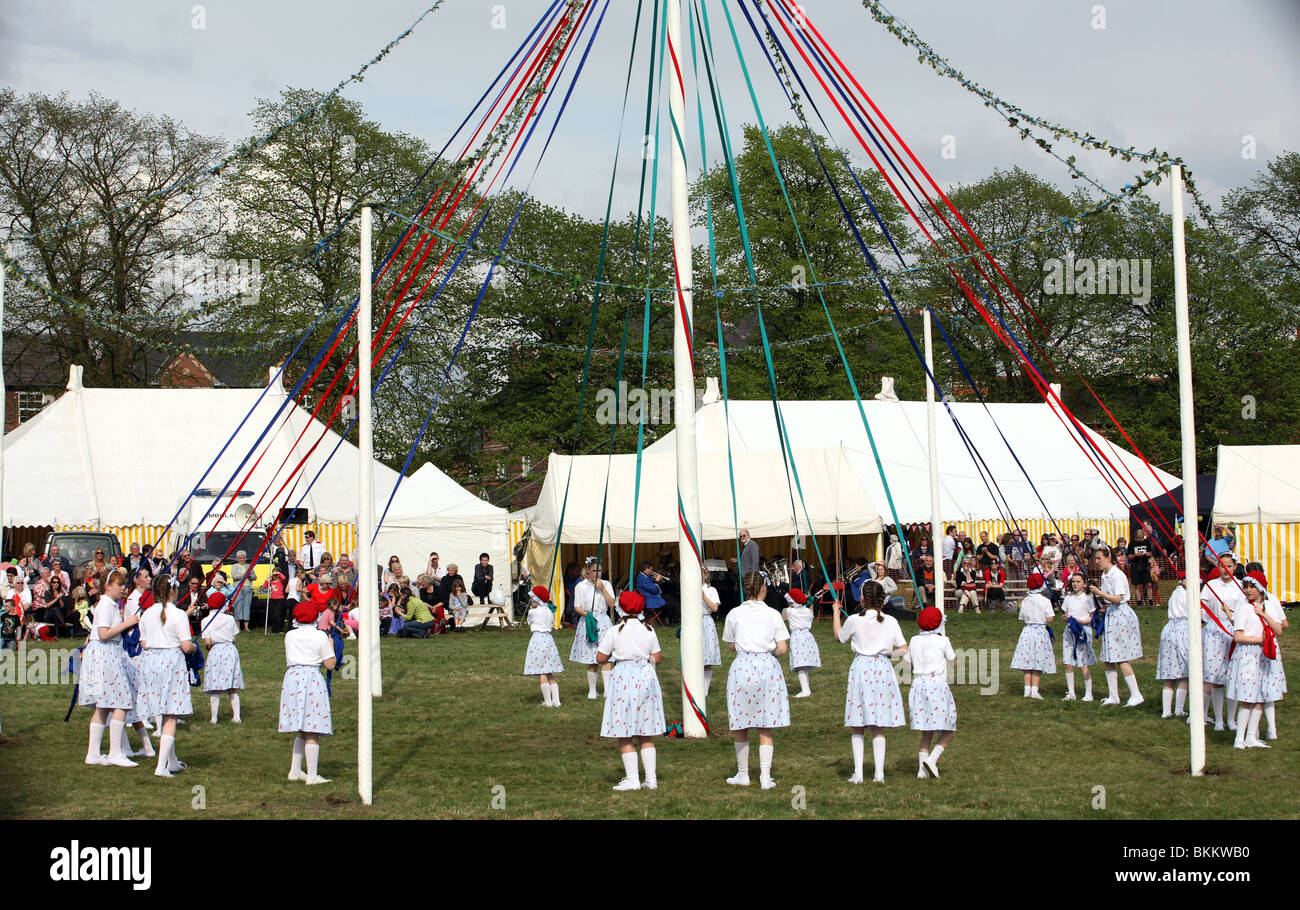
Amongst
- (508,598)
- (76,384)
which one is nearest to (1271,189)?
(508,598)

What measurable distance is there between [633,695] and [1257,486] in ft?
60.2

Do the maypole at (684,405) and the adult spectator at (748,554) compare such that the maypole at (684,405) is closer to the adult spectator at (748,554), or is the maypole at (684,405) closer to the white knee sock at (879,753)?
the white knee sock at (879,753)

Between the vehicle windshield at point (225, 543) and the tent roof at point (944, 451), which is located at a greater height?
the tent roof at point (944, 451)

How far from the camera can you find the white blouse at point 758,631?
30.9 ft

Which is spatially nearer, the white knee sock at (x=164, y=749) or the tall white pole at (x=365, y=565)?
the tall white pole at (x=365, y=565)

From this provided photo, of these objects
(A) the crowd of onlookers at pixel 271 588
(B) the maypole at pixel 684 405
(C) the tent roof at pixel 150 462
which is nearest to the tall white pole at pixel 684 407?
(B) the maypole at pixel 684 405

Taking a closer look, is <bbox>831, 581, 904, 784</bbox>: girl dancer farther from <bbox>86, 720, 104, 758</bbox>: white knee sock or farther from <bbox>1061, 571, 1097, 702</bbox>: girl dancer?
<bbox>86, 720, 104, 758</bbox>: white knee sock

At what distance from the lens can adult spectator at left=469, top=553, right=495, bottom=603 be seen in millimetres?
22422

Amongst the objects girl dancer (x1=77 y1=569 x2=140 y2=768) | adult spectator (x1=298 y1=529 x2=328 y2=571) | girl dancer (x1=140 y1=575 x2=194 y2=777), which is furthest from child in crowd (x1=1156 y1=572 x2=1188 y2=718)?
adult spectator (x1=298 y1=529 x2=328 y2=571)

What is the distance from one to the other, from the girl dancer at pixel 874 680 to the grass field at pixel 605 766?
298 mm

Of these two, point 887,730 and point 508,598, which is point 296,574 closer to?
point 508,598
